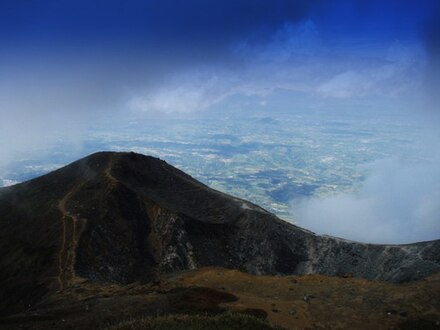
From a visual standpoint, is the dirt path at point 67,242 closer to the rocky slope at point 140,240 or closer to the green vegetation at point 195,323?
the rocky slope at point 140,240

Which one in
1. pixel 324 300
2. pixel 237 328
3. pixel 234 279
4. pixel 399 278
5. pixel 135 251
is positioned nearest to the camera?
pixel 237 328

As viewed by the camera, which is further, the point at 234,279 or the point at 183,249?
the point at 183,249

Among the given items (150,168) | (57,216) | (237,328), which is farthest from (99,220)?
(237,328)

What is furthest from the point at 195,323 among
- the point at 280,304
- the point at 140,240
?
the point at 140,240

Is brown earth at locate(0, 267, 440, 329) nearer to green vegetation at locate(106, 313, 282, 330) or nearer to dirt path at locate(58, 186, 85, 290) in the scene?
green vegetation at locate(106, 313, 282, 330)

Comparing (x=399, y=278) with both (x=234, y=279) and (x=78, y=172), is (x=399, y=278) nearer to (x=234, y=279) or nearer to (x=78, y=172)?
(x=234, y=279)
